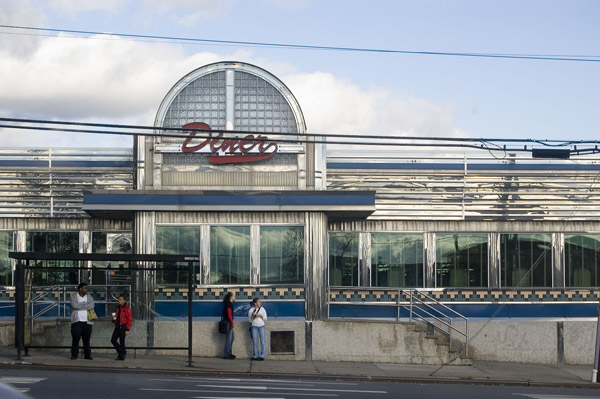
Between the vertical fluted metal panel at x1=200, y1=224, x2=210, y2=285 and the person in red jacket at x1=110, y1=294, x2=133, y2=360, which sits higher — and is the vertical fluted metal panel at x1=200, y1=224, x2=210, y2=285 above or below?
above

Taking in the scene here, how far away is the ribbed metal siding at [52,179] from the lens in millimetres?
24562

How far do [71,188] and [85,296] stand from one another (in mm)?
4560

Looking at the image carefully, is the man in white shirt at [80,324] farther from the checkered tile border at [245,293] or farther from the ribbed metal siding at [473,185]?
the ribbed metal siding at [473,185]

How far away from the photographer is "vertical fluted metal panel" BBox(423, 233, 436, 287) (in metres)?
25.1

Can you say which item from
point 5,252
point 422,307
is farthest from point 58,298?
point 422,307

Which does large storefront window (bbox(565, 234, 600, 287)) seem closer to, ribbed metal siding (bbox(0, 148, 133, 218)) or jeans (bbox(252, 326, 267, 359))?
jeans (bbox(252, 326, 267, 359))

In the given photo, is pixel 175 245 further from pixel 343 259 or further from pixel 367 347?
pixel 367 347

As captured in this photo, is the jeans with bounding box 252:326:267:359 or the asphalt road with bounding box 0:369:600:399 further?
the jeans with bounding box 252:326:267:359

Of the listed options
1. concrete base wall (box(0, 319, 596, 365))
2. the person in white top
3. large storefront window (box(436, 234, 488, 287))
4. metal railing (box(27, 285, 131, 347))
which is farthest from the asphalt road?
large storefront window (box(436, 234, 488, 287))

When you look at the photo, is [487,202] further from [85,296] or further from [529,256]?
[85,296]

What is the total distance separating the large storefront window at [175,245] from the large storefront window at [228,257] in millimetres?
445

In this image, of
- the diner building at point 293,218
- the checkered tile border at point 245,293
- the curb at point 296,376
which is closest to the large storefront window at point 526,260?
the diner building at point 293,218

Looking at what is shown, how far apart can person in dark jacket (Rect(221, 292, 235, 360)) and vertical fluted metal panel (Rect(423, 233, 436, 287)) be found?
605cm

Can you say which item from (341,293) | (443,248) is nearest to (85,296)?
(341,293)
